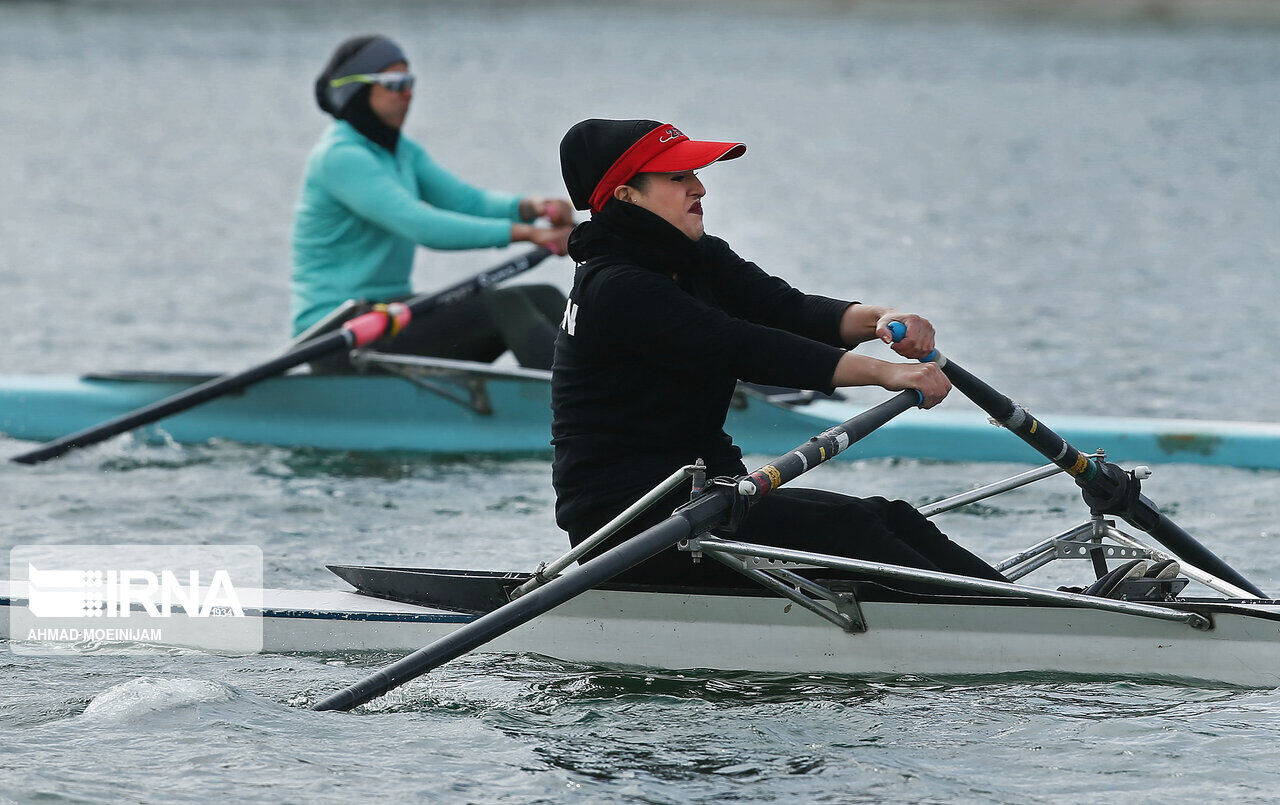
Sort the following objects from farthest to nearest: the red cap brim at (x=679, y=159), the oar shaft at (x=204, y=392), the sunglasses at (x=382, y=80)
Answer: the sunglasses at (x=382, y=80) < the oar shaft at (x=204, y=392) < the red cap brim at (x=679, y=159)

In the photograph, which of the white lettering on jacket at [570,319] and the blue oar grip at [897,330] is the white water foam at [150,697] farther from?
the blue oar grip at [897,330]

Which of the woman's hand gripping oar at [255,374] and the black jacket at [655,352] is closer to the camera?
the black jacket at [655,352]

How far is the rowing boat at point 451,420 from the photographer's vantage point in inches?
294

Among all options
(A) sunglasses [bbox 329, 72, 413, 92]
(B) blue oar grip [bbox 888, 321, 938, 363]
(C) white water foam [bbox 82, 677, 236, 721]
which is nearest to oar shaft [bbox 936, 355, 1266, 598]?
(B) blue oar grip [bbox 888, 321, 938, 363]

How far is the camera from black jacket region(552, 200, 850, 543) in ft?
13.7

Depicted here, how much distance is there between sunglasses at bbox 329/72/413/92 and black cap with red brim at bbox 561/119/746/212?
332cm

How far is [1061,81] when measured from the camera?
97.9 ft

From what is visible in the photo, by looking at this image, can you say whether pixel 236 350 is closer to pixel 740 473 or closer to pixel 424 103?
pixel 740 473

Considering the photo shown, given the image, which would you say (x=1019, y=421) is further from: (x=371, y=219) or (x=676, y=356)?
(x=371, y=219)

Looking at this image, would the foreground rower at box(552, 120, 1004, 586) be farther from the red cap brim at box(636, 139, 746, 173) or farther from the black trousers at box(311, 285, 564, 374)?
the black trousers at box(311, 285, 564, 374)

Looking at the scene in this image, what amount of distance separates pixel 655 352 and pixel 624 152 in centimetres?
52

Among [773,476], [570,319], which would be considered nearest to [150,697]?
[570,319]

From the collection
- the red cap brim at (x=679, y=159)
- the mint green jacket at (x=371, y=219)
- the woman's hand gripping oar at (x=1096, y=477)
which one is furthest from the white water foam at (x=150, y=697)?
the mint green jacket at (x=371, y=219)

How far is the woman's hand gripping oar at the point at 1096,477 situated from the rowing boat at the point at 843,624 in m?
0.11
